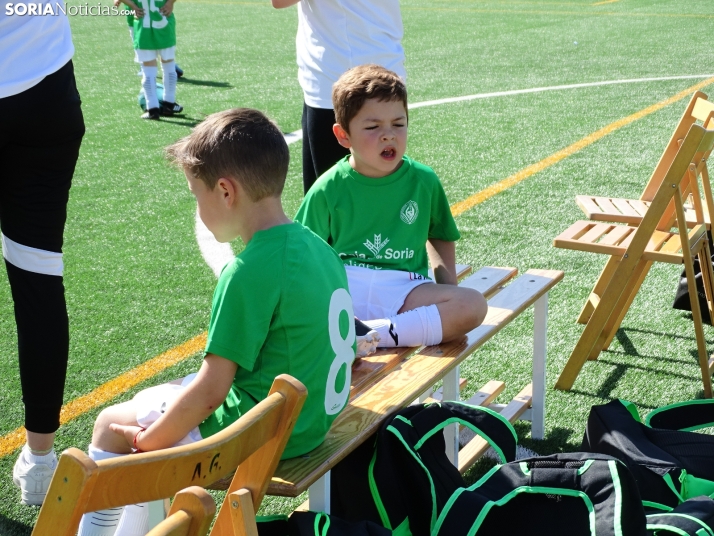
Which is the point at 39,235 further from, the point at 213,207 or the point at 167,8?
the point at 167,8

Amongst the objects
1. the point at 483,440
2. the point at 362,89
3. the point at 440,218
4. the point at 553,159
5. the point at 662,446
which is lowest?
the point at 483,440

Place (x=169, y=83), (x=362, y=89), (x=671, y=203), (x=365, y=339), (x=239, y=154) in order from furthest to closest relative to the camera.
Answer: (x=169, y=83)
(x=671, y=203)
(x=362, y=89)
(x=365, y=339)
(x=239, y=154)

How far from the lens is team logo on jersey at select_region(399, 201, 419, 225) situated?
3.30 meters

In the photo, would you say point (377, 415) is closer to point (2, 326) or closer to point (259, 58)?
point (2, 326)

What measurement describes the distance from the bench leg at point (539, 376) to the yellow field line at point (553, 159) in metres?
2.68

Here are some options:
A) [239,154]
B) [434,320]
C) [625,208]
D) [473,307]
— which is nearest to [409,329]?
[434,320]

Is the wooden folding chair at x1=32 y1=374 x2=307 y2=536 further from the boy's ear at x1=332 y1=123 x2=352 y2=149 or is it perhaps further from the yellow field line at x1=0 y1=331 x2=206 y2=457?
the yellow field line at x1=0 y1=331 x2=206 y2=457

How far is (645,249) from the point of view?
3951 mm

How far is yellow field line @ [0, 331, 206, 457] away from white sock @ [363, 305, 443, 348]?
131 cm

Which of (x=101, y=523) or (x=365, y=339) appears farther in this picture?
(x=365, y=339)

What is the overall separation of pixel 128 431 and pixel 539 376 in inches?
72.8

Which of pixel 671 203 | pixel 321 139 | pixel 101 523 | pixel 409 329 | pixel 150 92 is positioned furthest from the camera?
pixel 150 92

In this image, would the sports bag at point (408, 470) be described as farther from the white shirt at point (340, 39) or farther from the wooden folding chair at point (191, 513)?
the white shirt at point (340, 39)

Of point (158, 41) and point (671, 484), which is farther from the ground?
point (158, 41)
